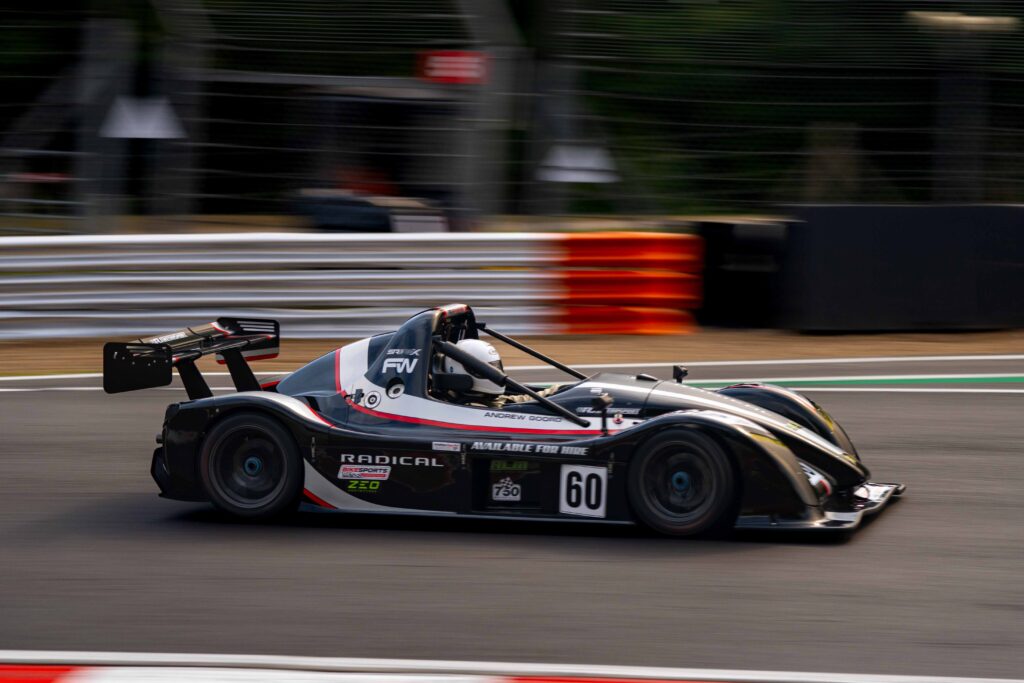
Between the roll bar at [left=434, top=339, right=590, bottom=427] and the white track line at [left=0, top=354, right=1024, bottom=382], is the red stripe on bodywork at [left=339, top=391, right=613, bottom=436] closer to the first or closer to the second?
the roll bar at [left=434, top=339, right=590, bottom=427]

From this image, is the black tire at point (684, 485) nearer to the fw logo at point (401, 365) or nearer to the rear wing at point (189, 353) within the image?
the fw logo at point (401, 365)

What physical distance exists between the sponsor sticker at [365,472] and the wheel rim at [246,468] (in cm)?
31

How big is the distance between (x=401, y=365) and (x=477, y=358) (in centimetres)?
34

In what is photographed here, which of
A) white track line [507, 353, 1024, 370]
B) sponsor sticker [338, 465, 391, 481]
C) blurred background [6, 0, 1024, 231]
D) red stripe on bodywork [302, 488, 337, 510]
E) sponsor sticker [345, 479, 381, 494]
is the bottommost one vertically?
red stripe on bodywork [302, 488, 337, 510]

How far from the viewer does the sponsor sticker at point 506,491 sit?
5711mm

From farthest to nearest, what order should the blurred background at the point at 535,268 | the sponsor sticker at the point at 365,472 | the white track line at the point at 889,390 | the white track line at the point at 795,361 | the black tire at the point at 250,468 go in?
the white track line at the point at 795,361 → the white track line at the point at 889,390 → the black tire at the point at 250,468 → the sponsor sticker at the point at 365,472 → the blurred background at the point at 535,268

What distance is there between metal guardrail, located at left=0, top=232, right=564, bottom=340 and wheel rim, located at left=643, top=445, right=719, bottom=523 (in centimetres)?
582

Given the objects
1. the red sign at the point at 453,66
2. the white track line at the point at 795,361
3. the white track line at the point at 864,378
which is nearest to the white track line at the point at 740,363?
the white track line at the point at 795,361

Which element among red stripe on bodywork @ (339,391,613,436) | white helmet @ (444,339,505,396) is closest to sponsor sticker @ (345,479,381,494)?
red stripe on bodywork @ (339,391,613,436)

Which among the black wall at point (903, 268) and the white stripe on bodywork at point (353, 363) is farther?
A: the black wall at point (903, 268)

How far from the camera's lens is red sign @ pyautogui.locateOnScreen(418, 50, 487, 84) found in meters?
12.7

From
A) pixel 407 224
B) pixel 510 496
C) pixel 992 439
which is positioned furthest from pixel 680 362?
pixel 510 496

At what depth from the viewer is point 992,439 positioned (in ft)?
25.9

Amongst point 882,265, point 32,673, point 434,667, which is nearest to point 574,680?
point 434,667
